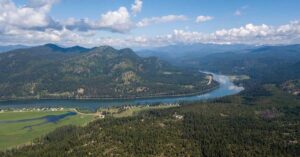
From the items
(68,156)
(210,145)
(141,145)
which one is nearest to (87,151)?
(68,156)

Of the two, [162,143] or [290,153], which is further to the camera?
[162,143]

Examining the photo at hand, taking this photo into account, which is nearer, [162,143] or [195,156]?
[195,156]

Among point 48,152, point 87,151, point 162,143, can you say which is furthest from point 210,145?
point 48,152

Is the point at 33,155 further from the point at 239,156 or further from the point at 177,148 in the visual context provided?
the point at 239,156

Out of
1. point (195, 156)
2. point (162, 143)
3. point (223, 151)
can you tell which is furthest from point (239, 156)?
point (162, 143)

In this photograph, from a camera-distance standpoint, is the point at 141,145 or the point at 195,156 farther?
the point at 141,145

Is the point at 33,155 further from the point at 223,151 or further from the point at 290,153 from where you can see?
the point at 290,153

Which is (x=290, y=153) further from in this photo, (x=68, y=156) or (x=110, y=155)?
(x=68, y=156)
